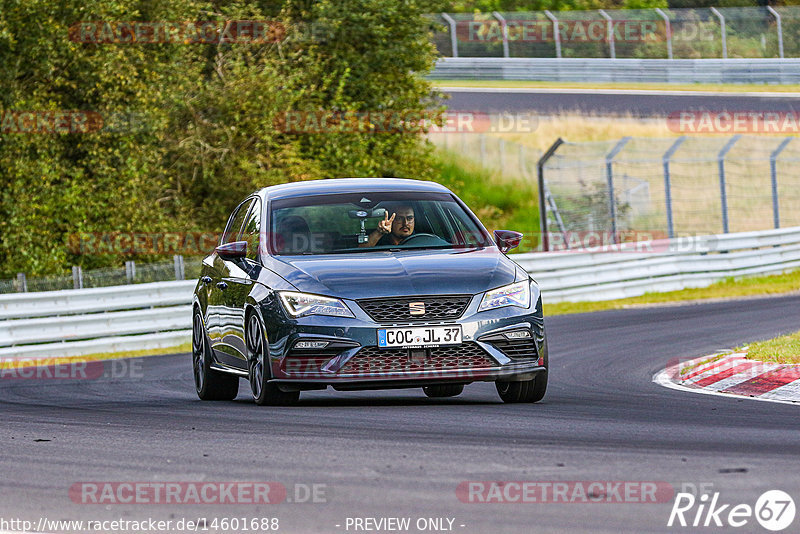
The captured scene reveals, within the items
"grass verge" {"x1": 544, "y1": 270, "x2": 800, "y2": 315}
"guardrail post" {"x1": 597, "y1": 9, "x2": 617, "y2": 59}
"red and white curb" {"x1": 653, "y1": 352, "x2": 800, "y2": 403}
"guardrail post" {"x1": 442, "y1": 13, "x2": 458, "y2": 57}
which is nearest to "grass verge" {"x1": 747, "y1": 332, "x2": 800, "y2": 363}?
"red and white curb" {"x1": 653, "y1": 352, "x2": 800, "y2": 403}

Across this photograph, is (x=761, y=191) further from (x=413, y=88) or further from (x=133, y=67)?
(x=133, y=67)

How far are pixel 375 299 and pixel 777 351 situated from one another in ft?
14.5

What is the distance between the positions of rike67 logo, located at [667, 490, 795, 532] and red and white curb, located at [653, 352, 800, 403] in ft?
13.6

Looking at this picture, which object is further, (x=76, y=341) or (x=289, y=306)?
(x=76, y=341)

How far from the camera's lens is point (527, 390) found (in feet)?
32.7

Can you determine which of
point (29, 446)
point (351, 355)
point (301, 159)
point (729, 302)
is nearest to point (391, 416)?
point (351, 355)

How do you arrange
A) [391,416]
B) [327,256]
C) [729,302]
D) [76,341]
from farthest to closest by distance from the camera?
[729,302] → [76,341] → [327,256] → [391,416]

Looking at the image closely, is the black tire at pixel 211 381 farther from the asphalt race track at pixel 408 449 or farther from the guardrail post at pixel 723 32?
the guardrail post at pixel 723 32

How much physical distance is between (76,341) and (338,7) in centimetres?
1451

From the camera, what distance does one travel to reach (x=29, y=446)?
823 cm

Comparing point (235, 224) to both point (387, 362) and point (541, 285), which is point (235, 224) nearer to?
point (387, 362)

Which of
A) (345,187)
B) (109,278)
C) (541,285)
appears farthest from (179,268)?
(345,187)

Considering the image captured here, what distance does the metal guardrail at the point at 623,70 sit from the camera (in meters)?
45.1

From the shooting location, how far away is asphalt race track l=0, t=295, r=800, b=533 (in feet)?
19.3
